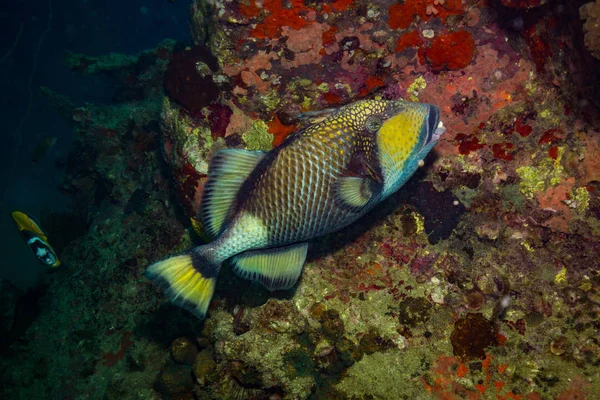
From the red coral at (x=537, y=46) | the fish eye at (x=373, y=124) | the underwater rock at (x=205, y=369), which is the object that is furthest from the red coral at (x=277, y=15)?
the underwater rock at (x=205, y=369)

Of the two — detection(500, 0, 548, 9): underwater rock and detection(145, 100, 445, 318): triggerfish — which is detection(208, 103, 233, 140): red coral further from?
detection(500, 0, 548, 9): underwater rock

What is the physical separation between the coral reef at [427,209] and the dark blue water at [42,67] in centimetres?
2780

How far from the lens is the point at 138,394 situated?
546 cm

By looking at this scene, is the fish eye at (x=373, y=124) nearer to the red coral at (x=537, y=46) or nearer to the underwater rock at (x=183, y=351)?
the red coral at (x=537, y=46)

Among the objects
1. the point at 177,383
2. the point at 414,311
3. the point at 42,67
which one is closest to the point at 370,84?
the point at 414,311

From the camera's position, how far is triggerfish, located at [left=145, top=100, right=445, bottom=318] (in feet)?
8.73

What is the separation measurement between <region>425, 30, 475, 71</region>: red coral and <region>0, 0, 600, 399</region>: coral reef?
0.6 inches

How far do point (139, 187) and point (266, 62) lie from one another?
16.3ft

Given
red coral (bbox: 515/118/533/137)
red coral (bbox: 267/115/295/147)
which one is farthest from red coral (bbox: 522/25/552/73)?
red coral (bbox: 267/115/295/147)

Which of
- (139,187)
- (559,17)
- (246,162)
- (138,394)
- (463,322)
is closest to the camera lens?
(246,162)

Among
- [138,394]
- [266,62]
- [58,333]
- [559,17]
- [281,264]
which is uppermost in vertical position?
[266,62]

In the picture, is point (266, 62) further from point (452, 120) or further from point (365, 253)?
point (365, 253)

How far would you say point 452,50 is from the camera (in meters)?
3.76

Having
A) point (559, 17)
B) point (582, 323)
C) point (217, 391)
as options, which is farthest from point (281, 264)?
point (559, 17)
